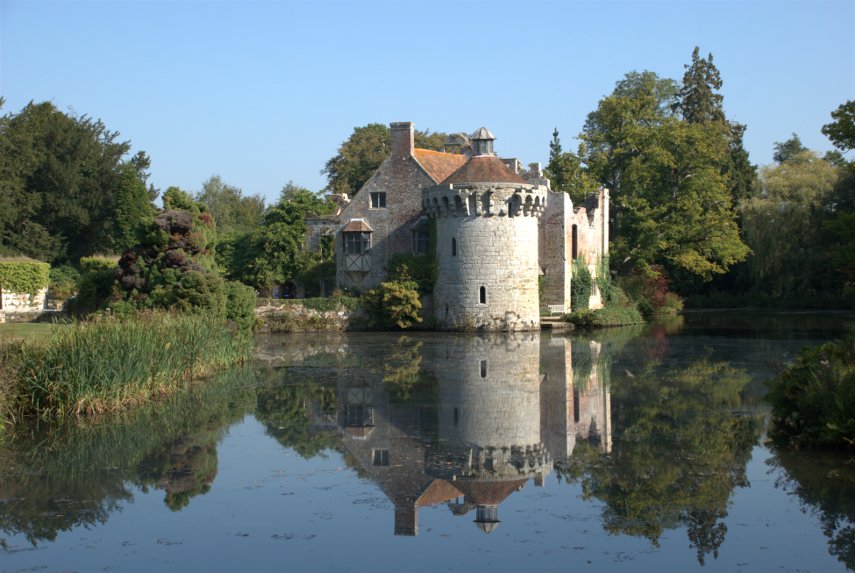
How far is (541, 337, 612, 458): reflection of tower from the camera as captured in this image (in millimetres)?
14539

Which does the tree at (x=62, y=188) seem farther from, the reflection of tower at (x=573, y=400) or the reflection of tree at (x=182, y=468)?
the reflection of tree at (x=182, y=468)

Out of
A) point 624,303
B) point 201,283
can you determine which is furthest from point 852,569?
point 624,303

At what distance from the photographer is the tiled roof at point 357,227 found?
120 ft

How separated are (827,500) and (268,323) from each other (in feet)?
83.3

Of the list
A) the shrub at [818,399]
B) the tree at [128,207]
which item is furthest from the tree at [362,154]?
the shrub at [818,399]

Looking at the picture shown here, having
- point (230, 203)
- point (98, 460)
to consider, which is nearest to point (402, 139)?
point (98, 460)

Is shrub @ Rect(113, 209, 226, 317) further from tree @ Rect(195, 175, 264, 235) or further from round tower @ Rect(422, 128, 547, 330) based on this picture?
→ tree @ Rect(195, 175, 264, 235)

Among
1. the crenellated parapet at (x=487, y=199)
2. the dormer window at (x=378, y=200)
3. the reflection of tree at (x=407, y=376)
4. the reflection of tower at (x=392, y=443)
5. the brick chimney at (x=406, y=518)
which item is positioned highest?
the dormer window at (x=378, y=200)

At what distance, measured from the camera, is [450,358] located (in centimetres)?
2484

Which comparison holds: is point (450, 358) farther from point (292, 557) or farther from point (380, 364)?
point (292, 557)

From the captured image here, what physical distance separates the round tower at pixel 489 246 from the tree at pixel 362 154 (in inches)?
906

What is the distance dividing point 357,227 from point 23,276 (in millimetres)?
13164

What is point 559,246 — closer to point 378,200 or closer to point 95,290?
point 378,200

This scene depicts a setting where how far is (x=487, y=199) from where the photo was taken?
105 feet
